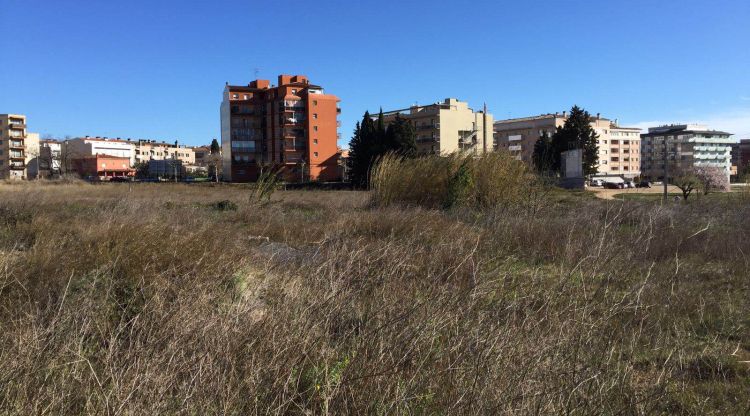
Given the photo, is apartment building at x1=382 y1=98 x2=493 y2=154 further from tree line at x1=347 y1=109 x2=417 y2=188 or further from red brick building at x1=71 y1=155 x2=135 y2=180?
red brick building at x1=71 y1=155 x2=135 y2=180

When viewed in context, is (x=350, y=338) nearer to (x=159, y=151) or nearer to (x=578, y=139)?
(x=578, y=139)

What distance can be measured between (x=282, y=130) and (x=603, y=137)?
80342 millimetres

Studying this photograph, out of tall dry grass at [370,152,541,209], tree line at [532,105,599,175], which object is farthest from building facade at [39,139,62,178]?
tall dry grass at [370,152,541,209]

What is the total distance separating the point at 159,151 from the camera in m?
156

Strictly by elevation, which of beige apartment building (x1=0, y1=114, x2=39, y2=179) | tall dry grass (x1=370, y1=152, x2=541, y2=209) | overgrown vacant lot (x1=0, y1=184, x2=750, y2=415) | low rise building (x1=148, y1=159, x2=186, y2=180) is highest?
beige apartment building (x1=0, y1=114, x2=39, y2=179)

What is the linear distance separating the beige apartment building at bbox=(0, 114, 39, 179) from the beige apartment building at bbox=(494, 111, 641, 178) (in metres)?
97.1

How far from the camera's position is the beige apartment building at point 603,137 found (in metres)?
113

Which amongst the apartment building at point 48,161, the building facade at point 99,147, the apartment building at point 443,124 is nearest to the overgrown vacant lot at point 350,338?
the apartment building at point 443,124

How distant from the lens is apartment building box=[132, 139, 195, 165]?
481 ft

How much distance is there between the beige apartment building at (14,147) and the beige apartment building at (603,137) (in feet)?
319

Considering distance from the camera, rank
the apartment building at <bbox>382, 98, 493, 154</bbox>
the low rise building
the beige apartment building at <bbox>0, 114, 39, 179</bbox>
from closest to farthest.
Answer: the apartment building at <bbox>382, 98, 493, 154</bbox>, the beige apartment building at <bbox>0, 114, 39, 179</bbox>, the low rise building

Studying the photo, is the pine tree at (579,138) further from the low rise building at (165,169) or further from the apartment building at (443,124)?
the low rise building at (165,169)

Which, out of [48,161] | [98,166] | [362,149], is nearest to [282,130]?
[362,149]

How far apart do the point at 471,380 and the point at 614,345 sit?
1.13m
